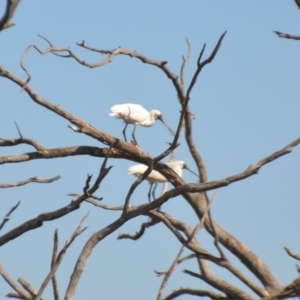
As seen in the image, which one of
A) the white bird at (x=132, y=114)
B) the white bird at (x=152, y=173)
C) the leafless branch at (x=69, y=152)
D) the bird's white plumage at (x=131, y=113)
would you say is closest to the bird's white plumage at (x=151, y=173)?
the white bird at (x=152, y=173)

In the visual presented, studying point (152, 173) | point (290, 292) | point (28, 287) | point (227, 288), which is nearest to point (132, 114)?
point (152, 173)

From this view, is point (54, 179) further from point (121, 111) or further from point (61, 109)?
point (121, 111)

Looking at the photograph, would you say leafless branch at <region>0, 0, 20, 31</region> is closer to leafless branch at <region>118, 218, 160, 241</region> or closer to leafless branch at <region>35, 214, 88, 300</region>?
leafless branch at <region>35, 214, 88, 300</region>

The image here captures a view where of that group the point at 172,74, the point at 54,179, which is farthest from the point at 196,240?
the point at 54,179

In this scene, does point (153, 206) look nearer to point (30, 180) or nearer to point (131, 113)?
point (30, 180)

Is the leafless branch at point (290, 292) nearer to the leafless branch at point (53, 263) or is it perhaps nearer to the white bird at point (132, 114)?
the leafless branch at point (53, 263)

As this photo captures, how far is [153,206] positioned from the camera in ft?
15.9

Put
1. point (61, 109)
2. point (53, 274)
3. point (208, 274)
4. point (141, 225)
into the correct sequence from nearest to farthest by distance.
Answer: point (53, 274) → point (61, 109) → point (208, 274) → point (141, 225)

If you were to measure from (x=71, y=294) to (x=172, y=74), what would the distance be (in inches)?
226

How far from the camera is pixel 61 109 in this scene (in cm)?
799

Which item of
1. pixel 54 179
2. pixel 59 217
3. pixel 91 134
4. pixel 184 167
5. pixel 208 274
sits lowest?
pixel 59 217

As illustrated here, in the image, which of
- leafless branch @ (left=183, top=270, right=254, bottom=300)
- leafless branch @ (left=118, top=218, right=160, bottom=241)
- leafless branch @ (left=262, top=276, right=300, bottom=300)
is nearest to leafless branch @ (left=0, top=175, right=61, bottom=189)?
leafless branch @ (left=262, top=276, right=300, bottom=300)

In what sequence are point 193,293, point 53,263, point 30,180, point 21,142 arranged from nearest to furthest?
point 53,263 < point 30,180 < point 21,142 < point 193,293

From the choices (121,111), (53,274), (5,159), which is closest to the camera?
(53,274)
